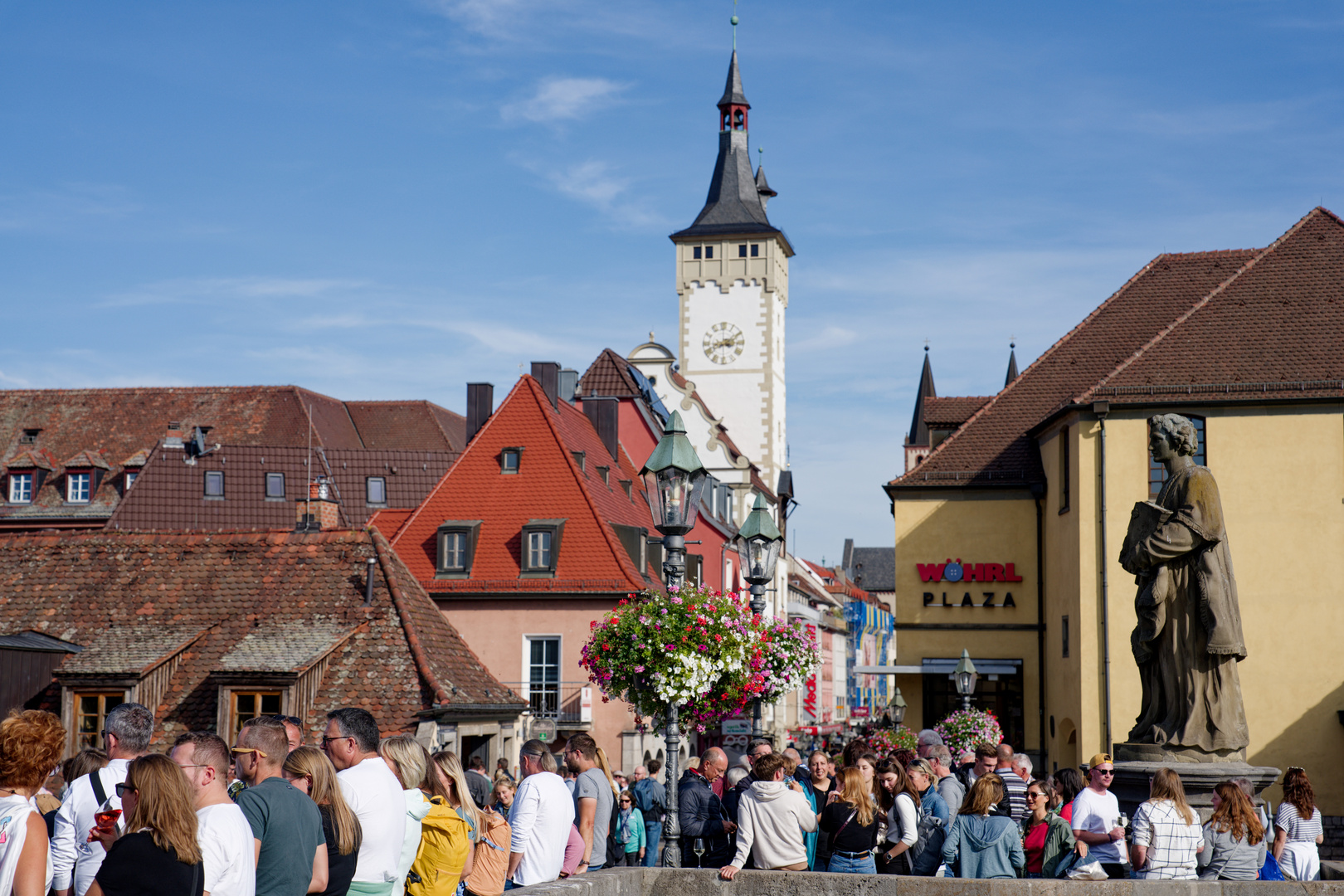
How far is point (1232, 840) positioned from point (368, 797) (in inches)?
213

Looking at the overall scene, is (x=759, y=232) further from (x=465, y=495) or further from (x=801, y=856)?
(x=801, y=856)

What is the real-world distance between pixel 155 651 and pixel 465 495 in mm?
14133

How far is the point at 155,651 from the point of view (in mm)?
24188

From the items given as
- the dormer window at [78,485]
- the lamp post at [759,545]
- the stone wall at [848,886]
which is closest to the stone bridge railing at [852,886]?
the stone wall at [848,886]

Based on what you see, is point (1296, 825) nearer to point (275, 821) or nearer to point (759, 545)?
point (275, 821)

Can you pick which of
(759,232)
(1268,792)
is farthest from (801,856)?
(759,232)

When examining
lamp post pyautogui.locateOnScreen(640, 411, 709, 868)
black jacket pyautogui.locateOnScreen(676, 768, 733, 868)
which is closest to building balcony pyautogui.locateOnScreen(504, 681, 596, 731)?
lamp post pyautogui.locateOnScreen(640, 411, 709, 868)

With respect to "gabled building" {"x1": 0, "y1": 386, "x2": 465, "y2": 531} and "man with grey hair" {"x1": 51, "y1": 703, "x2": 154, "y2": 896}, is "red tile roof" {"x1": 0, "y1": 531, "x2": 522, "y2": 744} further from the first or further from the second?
"gabled building" {"x1": 0, "y1": 386, "x2": 465, "y2": 531}

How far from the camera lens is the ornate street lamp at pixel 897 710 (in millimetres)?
32469

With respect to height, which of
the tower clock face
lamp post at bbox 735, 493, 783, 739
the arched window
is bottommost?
lamp post at bbox 735, 493, 783, 739

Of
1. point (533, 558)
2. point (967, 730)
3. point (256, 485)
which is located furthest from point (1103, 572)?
point (256, 485)

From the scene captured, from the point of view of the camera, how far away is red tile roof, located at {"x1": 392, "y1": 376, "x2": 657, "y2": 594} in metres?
35.7

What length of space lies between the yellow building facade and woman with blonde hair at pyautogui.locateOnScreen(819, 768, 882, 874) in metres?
16.9

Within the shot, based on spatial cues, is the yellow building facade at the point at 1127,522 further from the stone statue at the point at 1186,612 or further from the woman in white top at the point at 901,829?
the woman in white top at the point at 901,829
